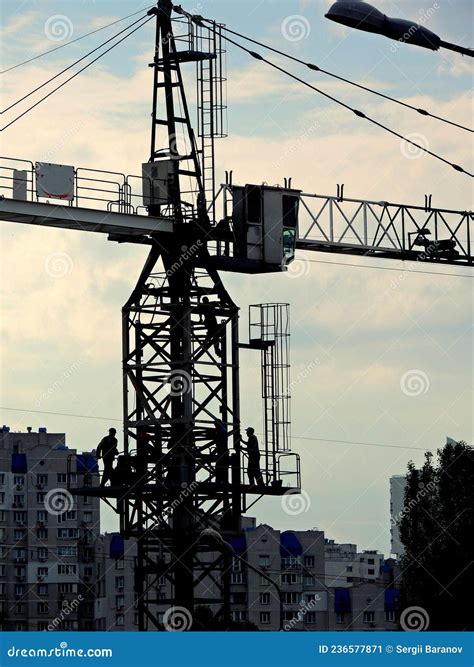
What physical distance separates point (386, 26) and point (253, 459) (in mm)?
23036

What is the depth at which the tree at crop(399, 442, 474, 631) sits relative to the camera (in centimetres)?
6469

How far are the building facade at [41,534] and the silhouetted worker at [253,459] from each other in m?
88.9

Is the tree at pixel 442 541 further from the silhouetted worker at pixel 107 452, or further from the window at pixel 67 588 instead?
the window at pixel 67 588

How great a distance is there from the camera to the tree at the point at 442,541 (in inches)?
2547

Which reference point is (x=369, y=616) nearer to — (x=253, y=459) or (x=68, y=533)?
(x=68, y=533)

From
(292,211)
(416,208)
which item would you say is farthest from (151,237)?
(416,208)

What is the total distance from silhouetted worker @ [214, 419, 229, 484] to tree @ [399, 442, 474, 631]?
67.4 feet

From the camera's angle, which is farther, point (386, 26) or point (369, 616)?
point (369, 616)

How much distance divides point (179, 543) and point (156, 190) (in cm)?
1019

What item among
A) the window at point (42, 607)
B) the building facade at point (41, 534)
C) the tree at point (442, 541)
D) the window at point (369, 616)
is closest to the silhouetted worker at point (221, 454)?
the tree at point (442, 541)

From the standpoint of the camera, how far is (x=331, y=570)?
5920 inches

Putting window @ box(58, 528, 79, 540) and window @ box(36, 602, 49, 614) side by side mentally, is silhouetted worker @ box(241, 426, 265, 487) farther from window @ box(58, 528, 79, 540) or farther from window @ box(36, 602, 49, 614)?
window @ box(58, 528, 79, 540)

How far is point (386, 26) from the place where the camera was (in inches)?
939

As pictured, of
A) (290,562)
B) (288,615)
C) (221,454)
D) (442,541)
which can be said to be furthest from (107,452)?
(290,562)
